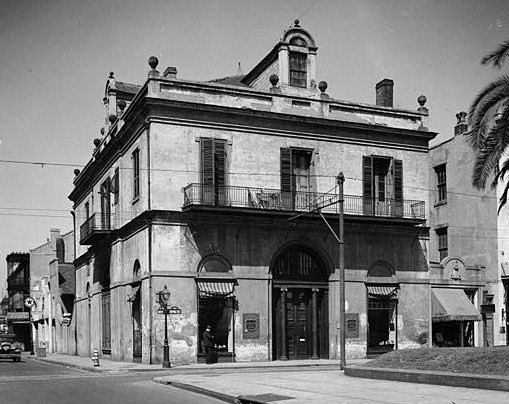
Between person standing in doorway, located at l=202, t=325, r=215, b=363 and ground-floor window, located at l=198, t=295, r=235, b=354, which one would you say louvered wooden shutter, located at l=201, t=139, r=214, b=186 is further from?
person standing in doorway, located at l=202, t=325, r=215, b=363

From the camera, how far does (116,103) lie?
40.6 metres

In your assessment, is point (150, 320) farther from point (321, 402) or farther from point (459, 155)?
point (459, 155)

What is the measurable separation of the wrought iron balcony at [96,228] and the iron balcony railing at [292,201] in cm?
790

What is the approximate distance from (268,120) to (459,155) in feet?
51.4

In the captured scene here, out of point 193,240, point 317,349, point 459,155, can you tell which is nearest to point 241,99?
point 193,240

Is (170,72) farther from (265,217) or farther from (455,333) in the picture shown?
(455,333)

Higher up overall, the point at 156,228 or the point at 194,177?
the point at 194,177

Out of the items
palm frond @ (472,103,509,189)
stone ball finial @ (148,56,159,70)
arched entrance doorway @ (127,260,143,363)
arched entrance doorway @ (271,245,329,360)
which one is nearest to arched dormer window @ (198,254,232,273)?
arched entrance doorway @ (271,245,329,360)

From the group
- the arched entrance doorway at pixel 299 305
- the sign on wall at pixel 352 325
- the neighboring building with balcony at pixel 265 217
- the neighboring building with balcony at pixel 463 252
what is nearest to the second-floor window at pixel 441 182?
the neighboring building with balcony at pixel 463 252

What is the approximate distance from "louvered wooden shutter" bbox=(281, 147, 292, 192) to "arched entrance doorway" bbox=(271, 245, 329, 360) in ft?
8.55

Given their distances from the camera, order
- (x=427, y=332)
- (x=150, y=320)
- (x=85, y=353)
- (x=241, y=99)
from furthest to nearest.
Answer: (x=85, y=353) → (x=427, y=332) → (x=241, y=99) → (x=150, y=320)

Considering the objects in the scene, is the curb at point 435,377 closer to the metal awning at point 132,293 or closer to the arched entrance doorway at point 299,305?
the arched entrance doorway at point 299,305

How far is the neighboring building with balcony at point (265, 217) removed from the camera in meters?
30.0

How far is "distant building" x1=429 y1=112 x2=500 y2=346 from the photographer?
3603 cm
